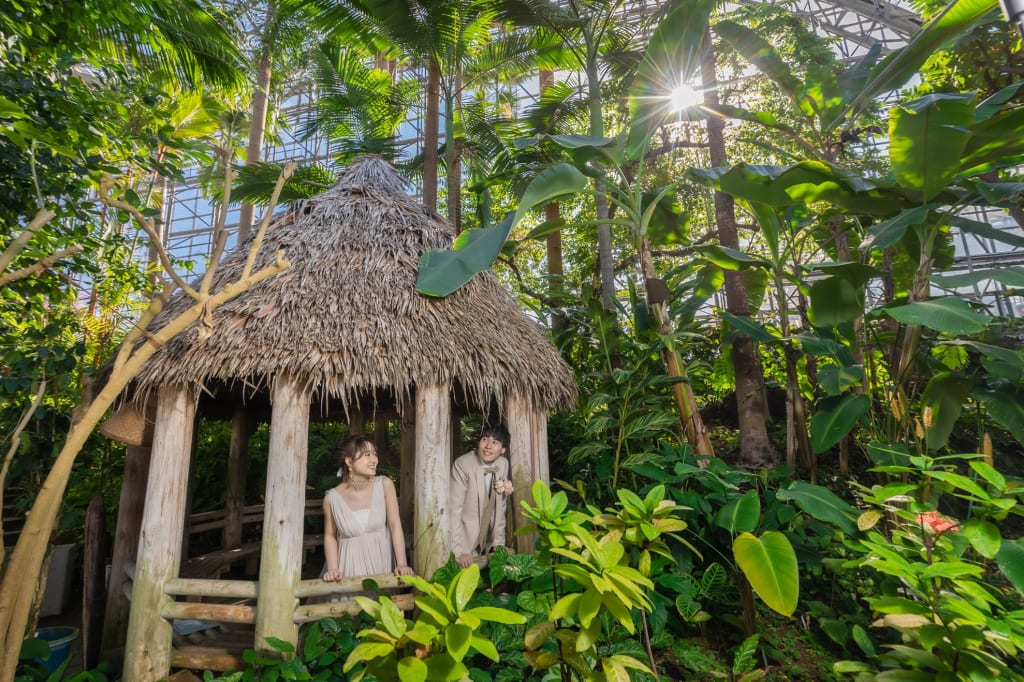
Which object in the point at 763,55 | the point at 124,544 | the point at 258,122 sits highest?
the point at 258,122

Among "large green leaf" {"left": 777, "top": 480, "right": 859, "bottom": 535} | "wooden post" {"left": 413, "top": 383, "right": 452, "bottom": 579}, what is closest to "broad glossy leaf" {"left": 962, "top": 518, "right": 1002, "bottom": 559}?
"large green leaf" {"left": 777, "top": 480, "right": 859, "bottom": 535}

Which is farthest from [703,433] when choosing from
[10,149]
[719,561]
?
[10,149]

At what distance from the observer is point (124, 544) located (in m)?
3.79

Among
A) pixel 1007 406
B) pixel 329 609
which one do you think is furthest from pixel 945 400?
pixel 329 609

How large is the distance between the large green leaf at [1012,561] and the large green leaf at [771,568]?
803 millimetres

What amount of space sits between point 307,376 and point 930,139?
4.11 meters

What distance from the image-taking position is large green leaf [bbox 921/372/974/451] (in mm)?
3047

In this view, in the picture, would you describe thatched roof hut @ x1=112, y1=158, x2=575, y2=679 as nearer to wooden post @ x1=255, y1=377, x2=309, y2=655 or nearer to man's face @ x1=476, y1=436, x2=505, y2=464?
wooden post @ x1=255, y1=377, x2=309, y2=655

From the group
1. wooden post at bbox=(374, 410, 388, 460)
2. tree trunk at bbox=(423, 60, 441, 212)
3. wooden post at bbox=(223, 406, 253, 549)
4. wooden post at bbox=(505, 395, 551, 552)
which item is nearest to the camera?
wooden post at bbox=(505, 395, 551, 552)

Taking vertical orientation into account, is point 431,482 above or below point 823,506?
above

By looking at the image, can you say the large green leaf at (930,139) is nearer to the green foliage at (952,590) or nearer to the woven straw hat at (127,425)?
the green foliage at (952,590)

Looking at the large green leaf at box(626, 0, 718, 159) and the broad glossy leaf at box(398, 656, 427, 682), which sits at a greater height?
the large green leaf at box(626, 0, 718, 159)

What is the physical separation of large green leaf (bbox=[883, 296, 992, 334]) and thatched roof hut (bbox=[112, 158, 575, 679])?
7.46 feet

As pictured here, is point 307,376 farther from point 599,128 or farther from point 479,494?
point 599,128
